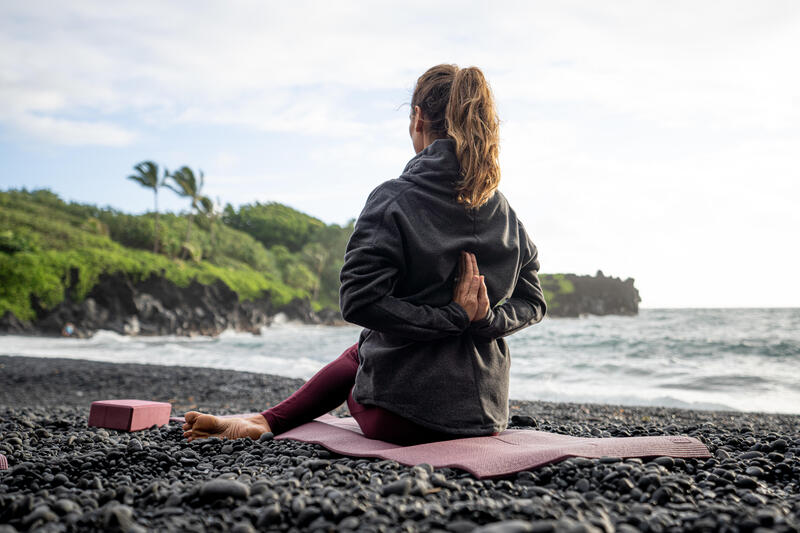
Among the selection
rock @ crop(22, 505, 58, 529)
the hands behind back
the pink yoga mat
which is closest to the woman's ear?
the hands behind back

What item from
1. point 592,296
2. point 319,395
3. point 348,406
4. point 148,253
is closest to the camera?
point 348,406

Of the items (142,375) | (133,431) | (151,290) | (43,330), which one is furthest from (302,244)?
(133,431)

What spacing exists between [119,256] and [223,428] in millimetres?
25190

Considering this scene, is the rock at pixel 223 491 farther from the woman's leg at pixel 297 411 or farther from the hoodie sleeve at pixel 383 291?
the woman's leg at pixel 297 411

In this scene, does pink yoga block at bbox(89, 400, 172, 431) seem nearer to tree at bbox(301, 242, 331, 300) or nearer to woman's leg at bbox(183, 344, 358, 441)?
woman's leg at bbox(183, 344, 358, 441)

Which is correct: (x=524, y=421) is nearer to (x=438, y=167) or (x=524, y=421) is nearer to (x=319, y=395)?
(x=319, y=395)

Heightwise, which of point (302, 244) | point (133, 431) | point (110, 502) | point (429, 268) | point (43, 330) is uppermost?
point (302, 244)

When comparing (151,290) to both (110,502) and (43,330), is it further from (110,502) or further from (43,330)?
(110,502)

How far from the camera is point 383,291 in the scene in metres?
1.95

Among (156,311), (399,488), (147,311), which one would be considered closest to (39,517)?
(399,488)

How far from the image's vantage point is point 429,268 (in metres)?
2.05

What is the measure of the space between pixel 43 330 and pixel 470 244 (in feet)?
80.3

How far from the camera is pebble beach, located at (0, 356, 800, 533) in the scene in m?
1.34

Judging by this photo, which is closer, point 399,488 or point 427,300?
point 399,488
